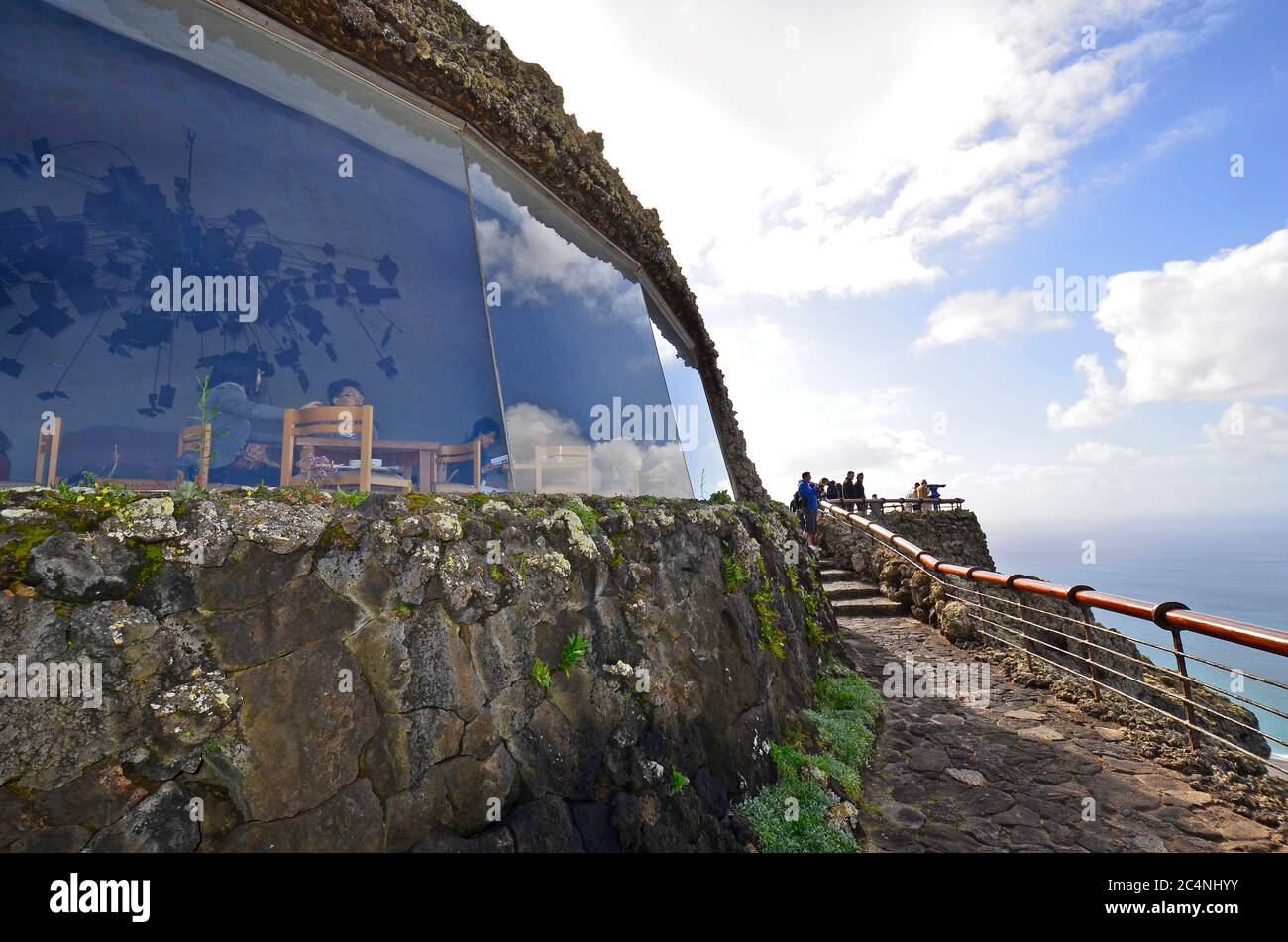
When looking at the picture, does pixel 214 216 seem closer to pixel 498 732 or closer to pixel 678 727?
pixel 498 732

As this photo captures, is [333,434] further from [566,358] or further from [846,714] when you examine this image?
[846,714]

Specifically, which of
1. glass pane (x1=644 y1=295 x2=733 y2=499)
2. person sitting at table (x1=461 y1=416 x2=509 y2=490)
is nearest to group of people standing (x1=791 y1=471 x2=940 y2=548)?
glass pane (x1=644 y1=295 x2=733 y2=499)

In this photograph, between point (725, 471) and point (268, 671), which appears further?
point (725, 471)

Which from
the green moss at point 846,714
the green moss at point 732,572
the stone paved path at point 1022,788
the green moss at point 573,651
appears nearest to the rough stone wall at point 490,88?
the green moss at point 732,572

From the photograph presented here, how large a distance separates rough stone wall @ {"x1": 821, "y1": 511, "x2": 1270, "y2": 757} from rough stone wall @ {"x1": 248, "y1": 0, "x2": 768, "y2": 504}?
6.30m

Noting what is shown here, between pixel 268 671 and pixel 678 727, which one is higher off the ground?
pixel 268 671

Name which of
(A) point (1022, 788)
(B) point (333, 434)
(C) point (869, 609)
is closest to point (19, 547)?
(B) point (333, 434)

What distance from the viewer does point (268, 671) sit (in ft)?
7.98

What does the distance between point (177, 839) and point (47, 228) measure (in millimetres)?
3291

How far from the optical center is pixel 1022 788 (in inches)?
191
